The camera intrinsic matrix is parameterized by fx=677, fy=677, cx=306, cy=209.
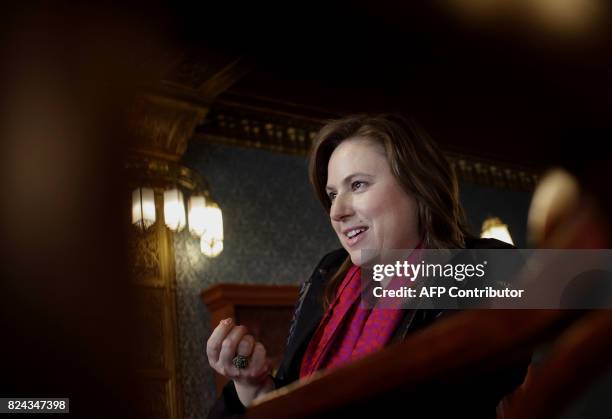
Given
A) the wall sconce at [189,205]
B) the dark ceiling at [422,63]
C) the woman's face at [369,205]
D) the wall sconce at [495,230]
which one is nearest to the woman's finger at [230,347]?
the woman's face at [369,205]

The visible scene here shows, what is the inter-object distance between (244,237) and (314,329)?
421 centimetres

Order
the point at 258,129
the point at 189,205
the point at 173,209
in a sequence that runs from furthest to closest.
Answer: the point at 258,129
the point at 189,205
the point at 173,209

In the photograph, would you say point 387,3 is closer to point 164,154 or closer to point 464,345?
point 164,154

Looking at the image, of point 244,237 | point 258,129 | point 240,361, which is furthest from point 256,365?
point 258,129

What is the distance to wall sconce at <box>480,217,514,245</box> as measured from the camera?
629 centimetres

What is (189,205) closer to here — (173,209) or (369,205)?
(173,209)

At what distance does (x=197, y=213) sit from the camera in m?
4.87

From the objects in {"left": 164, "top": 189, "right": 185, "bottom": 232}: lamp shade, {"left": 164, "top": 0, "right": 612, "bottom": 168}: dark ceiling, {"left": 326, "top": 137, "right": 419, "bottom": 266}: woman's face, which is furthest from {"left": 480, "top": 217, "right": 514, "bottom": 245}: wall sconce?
{"left": 326, "top": 137, "right": 419, "bottom": 266}: woman's face

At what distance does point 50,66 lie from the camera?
353mm

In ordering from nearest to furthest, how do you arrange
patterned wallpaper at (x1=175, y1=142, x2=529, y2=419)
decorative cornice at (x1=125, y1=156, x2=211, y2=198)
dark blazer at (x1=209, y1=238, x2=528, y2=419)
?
dark blazer at (x1=209, y1=238, x2=528, y2=419), decorative cornice at (x1=125, y1=156, x2=211, y2=198), patterned wallpaper at (x1=175, y1=142, x2=529, y2=419)

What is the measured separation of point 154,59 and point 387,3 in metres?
3.09

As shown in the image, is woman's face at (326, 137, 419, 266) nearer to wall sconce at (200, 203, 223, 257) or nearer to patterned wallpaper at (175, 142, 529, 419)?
wall sconce at (200, 203, 223, 257)

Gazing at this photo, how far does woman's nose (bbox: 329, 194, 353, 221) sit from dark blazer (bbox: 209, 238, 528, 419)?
7.4 inches

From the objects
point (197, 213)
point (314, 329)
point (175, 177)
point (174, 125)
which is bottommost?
point (314, 329)
